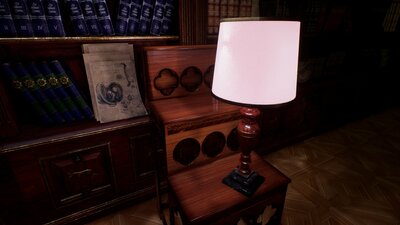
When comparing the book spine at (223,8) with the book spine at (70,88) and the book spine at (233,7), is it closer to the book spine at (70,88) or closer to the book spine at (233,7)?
the book spine at (233,7)

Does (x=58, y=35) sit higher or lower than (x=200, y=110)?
higher

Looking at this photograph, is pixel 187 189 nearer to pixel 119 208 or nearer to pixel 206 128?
pixel 206 128

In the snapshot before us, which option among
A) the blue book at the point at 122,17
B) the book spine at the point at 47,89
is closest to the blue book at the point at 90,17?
the blue book at the point at 122,17

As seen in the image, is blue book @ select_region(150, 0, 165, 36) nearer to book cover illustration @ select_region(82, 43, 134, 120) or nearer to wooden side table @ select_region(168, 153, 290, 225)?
book cover illustration @ select_region(82, 43, 134, 120)

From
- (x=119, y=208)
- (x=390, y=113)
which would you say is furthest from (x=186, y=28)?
(x=390, y=113)

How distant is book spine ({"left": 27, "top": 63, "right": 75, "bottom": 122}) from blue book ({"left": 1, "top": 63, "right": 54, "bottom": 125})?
7cm

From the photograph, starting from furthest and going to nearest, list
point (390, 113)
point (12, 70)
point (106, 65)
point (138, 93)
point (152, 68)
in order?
1. point (390, 113)
2. point (138, 93)
3. point (106, 65)
4. point (152, 68)
5. point (12, 70)

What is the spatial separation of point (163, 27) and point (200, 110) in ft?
2.21

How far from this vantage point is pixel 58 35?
1170 mm

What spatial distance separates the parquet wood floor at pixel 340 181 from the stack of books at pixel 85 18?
1.26m

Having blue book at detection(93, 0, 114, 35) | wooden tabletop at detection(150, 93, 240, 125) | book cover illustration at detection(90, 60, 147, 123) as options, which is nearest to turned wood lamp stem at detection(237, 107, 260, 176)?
wooden tabletop at detection(150, 93, 240, 125)

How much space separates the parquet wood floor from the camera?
5.07 ft

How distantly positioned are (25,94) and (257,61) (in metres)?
1.22

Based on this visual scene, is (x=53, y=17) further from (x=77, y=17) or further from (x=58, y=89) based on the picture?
(x=58, y=89)
